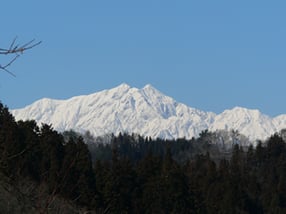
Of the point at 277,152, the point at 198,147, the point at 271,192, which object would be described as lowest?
the point at 271,192

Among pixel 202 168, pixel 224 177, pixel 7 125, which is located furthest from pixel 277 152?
pixel 7 125

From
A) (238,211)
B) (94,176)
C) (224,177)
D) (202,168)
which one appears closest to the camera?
(94,176)

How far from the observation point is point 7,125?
46438mm

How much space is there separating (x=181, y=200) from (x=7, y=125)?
61.5ft

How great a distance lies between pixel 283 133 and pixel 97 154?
2045 inches

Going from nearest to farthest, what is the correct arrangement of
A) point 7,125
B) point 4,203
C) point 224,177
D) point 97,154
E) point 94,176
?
1. point 4,203
2. point 7,125
3. point 94,176
4. point 224,177
5. point 97,154

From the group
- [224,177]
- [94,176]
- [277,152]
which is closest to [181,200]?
[94,176]

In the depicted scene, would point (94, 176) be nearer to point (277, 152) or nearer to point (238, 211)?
point (238, 211)

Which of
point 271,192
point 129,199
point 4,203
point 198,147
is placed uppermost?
point 198,147

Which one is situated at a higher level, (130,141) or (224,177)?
(130,141)

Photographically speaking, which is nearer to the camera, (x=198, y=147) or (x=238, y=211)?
(x=238, y=211)

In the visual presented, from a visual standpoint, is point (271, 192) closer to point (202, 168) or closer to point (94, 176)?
point (202, 168)

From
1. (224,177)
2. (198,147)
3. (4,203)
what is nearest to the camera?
(4,203)

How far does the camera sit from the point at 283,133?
584ft
